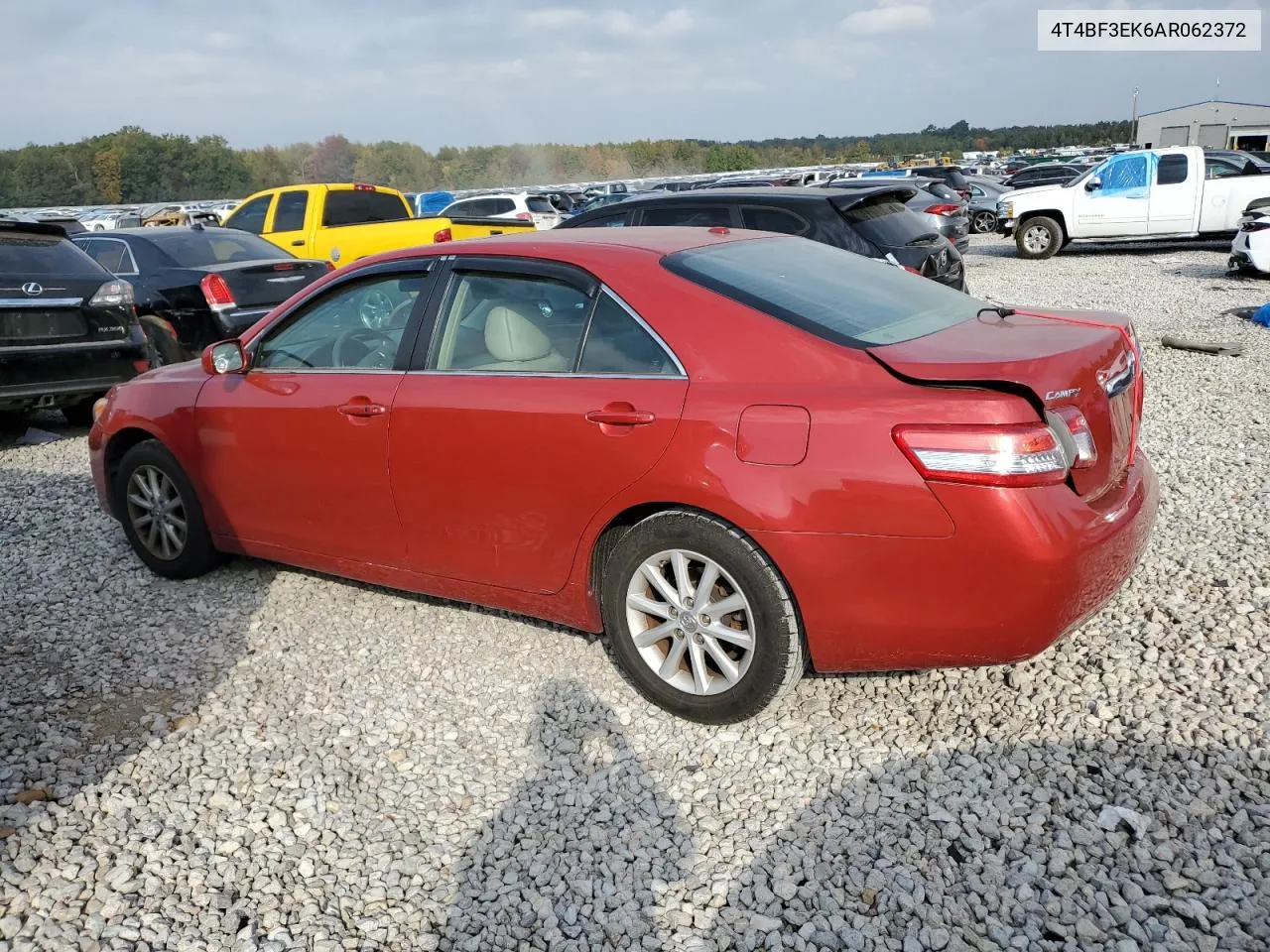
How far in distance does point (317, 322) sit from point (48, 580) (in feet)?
7.08

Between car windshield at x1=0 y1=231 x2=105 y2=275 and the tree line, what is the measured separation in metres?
73.8

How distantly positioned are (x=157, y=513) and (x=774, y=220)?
529 centimetres

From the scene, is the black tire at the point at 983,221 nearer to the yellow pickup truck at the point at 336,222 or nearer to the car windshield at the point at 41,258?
the yellow pickup truck at the point at 336,222

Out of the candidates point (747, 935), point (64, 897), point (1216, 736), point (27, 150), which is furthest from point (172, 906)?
point (27, 150)

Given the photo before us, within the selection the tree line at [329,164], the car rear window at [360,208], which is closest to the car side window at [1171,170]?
the car rear window at [360,208]

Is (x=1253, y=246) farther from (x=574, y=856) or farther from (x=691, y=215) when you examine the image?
(x=574, y=856)

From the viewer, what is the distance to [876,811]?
2.92 meters

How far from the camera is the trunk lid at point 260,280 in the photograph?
9.44m

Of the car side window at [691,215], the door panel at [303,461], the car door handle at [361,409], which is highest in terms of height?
the car side window at [691,215]

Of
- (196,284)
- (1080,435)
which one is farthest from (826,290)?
(196,284)

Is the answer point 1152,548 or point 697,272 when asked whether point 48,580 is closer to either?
point 697,272

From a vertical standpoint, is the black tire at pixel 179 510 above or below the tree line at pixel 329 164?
below

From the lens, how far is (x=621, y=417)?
3307mm

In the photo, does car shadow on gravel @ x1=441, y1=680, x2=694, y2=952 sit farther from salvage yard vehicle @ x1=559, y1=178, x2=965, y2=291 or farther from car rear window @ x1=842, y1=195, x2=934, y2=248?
car rear window @ x1=842, y1=195, x2=934, y2=248
